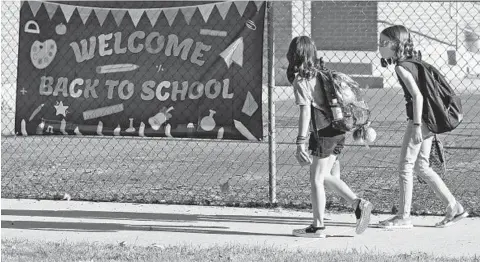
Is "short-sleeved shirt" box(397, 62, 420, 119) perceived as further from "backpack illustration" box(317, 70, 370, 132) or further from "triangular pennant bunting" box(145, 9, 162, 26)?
"triangular pennant bunting" box(145, 9, 162, 26)

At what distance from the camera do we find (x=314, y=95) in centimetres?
720

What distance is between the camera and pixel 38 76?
30.8 ft

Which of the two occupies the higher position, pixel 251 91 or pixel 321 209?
pixel 251 91

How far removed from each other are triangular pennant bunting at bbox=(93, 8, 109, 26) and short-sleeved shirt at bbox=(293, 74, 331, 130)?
2.66 meters

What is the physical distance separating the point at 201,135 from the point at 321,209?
2001mm

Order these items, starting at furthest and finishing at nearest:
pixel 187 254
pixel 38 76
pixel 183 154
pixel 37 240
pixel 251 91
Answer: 1. pixel 183 154
2. pixel 38 76
3. pixel 251 91
4. pixel 37 240
5. pixel 187 254

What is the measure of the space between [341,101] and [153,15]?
2.51 meters

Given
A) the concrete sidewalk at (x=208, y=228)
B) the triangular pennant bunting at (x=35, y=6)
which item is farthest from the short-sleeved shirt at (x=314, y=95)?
the triangular pennant bunting at (x=35, y=6)

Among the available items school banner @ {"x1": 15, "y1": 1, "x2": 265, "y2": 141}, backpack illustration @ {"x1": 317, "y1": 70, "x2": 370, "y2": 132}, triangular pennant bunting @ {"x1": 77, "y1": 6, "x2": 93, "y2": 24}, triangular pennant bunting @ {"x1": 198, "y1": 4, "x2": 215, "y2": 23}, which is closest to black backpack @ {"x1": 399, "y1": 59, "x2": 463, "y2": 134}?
backpack illustration @ {"x1": 317, "y1": 70, "x2": 370, "y2": 132}

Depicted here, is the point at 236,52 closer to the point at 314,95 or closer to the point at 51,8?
the point at 314,95

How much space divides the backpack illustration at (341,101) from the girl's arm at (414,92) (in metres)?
0.38

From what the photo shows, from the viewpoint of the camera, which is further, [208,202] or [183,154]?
[183,154]

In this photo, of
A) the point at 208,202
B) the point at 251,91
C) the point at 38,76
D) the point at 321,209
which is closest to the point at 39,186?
the point at 38,76

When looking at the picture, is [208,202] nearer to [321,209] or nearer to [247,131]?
[247,131]
